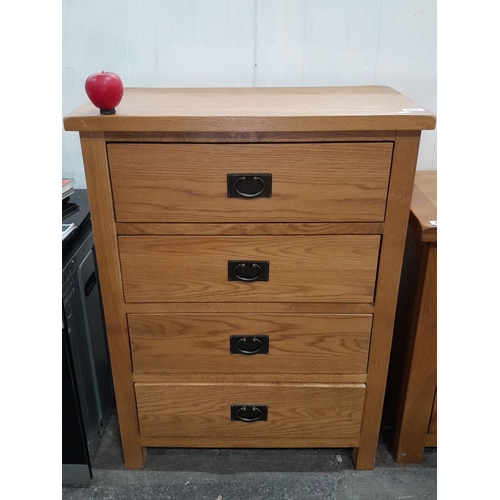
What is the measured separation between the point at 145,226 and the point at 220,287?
0.21 metres

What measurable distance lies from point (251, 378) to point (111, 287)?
0.39 metres

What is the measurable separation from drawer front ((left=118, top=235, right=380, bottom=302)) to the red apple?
0.90 feet

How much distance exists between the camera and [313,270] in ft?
3.44

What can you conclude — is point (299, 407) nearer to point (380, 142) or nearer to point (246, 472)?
point (246, 472)

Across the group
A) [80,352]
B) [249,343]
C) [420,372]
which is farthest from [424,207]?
[80,352]

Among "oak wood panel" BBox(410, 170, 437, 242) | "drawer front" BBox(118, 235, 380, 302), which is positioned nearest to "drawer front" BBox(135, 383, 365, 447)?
"drawer front" BBox(118, 235, 380, 302)

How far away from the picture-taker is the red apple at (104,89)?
86 cm

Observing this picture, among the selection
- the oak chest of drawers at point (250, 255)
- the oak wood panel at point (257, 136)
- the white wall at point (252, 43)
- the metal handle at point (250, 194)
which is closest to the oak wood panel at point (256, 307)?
the oak chest of drawers at point (250, 255)

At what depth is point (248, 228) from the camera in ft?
3.29

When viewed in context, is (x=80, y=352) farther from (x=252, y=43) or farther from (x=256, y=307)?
(x=252, y=43)

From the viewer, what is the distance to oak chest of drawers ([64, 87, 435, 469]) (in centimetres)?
93

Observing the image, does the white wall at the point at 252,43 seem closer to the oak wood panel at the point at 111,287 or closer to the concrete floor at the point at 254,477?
the oak wood panel at the point at 111,287

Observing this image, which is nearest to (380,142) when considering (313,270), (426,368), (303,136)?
(303,136)

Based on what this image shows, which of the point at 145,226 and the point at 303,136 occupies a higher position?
the point at 303,136
